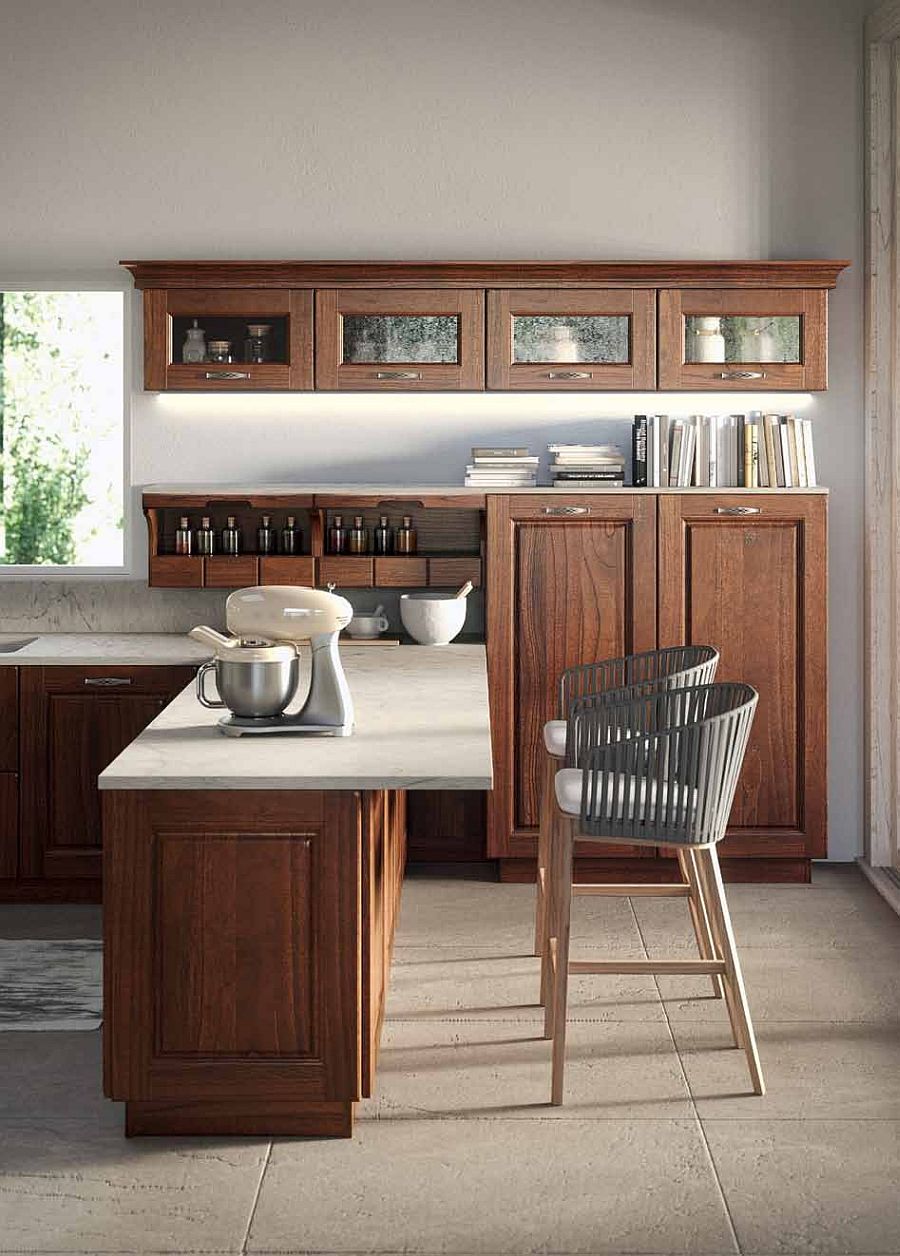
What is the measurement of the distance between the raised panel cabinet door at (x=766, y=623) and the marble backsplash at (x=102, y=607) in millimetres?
1851

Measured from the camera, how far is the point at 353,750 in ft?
11.9

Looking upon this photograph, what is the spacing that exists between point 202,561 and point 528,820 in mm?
1571

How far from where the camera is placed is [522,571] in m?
5.71

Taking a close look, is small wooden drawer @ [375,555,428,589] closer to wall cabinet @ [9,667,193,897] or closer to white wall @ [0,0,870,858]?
wall cabinet @ [9,667,193,897]

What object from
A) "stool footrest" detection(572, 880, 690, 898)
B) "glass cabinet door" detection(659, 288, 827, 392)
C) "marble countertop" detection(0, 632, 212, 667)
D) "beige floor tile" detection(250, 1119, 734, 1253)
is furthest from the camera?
"glass cabinet door" detection(659, 288, 827, 392)

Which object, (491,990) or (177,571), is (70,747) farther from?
(491,990)

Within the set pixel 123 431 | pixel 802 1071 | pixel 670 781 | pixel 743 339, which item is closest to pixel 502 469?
pixel 743 339

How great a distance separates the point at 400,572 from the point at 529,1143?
2.75m

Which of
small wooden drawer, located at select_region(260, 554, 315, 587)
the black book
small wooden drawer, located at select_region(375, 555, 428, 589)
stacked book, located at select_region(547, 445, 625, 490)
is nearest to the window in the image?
small wooden drawer, located at select_region(260, 554, 315, 587)

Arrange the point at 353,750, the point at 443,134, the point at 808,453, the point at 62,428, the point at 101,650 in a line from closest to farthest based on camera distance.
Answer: the point at 353,750, the point at 101,650, the point at 808,453, the point at 443,134, the point at 62,428

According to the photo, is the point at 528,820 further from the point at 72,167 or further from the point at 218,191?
the point at 72,167

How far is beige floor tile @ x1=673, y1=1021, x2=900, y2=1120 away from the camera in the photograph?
3.67 metres

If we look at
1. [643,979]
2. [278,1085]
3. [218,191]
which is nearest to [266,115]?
[218,191]

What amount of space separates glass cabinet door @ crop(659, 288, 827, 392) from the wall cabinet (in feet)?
7.17
